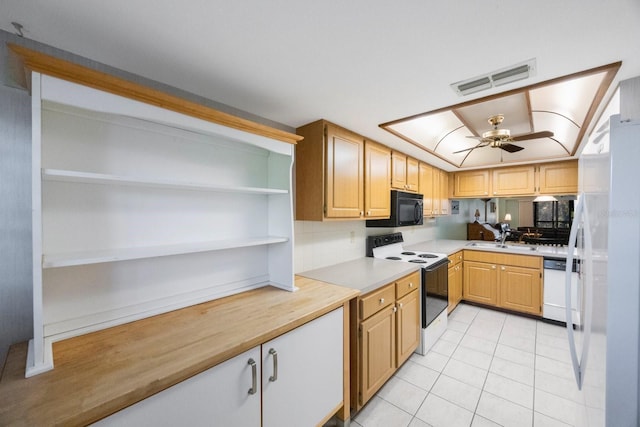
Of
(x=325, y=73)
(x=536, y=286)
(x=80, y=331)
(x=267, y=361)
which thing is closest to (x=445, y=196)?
(x=536, y=286)

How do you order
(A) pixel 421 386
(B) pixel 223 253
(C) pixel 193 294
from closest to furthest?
(C) pixel 193 294, (B) pixel 223 253, (A) pixel 421 386

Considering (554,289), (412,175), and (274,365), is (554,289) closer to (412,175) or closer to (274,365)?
(412,175)

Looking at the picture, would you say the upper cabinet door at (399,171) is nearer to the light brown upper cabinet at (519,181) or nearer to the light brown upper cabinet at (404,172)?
the light brown upper cabinet at (404,172)

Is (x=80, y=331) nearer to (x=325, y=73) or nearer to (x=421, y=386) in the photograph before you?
(x=325, y=73)

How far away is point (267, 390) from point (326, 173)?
4.59 feet

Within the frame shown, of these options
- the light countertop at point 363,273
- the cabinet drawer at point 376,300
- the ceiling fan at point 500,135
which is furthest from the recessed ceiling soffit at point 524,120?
the cabinet drawer at point 376,300

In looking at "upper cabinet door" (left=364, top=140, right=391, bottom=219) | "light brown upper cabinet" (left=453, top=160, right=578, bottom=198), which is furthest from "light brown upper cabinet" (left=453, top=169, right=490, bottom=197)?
"upper cabinet door" (left=364, top=140, right=391, bottom=219)

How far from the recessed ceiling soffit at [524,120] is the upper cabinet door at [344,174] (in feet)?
1.04

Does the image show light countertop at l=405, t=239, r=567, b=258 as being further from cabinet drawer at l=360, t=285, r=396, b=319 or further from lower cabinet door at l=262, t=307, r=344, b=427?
lower cabinet door at l=262, t=307, r=344, b=427

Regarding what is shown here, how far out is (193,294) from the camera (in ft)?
4.84

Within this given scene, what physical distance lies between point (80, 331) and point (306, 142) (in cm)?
174

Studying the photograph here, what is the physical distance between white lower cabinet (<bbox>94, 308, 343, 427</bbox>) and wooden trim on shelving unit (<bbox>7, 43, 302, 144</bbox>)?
3.80 ft

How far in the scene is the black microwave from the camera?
2633 millimetres

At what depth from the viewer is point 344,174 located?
2.06 m
